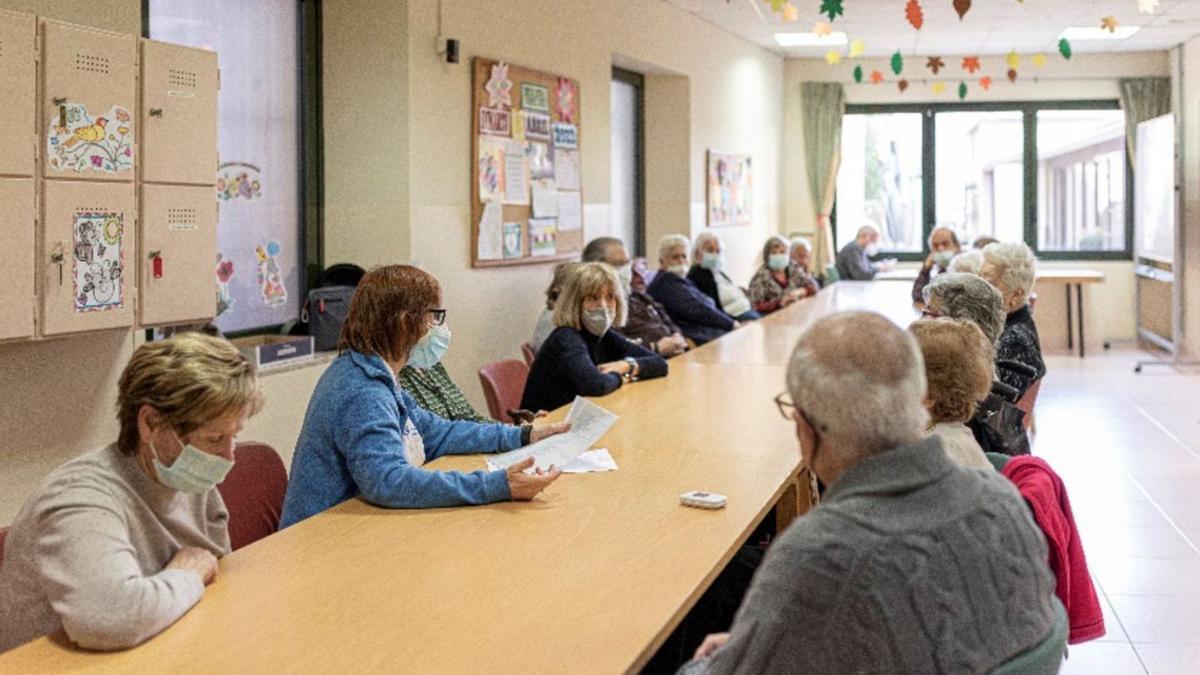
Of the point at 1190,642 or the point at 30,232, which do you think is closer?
the point at 30,232

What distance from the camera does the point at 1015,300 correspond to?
16.6ft

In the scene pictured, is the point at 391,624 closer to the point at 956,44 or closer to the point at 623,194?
the point at 623,194

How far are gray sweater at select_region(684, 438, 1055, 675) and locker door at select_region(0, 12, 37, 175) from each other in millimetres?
2899

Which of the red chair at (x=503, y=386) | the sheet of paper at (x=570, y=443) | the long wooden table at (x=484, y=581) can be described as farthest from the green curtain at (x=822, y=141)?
the sheet of paper at (x=570, y=443)

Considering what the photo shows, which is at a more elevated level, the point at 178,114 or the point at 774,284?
the point at 178,114

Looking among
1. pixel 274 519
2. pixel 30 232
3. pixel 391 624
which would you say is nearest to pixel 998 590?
pixel 391 624

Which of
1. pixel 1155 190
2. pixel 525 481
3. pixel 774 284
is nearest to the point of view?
pixel 525 481

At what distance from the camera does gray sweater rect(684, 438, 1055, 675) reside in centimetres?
175

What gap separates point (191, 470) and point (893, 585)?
1244 mm

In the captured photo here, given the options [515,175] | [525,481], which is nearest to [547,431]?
[525,481]

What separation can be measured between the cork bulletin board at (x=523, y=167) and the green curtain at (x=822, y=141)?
6.70 meters

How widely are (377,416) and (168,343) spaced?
806mm

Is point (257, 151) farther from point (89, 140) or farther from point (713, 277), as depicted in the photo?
point (713, 277)

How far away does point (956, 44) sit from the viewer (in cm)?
1351
